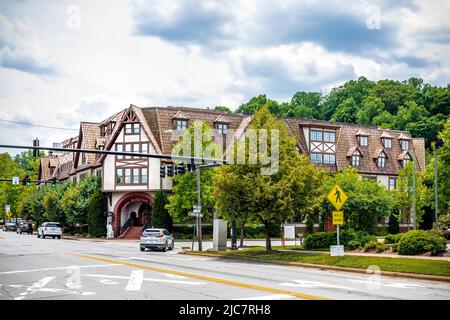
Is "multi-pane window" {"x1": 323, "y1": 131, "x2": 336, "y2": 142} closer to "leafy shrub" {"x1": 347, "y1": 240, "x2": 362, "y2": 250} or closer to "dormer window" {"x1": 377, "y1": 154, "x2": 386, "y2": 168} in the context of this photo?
"dormer window" {"x1": 377, "y1": 154, "x2": 386, "y2": 168}

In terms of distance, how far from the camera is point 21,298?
13.5 metres

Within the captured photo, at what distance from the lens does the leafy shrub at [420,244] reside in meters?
25.6

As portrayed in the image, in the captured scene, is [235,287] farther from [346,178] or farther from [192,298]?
[346,178]

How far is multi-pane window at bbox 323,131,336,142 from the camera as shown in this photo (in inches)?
2746

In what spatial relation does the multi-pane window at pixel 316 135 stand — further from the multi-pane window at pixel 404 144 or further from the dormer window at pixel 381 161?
the multi-pane window at pixel 404 144

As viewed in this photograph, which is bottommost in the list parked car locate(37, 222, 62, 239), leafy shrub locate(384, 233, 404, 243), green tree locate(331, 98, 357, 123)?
parked car locate(37, 222, 62, 239)

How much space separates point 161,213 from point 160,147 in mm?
7292

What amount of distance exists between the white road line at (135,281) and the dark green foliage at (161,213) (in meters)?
39.2

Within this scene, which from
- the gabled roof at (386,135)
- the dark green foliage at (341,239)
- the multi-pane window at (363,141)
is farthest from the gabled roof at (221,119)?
the dark green foliage at (341,239)

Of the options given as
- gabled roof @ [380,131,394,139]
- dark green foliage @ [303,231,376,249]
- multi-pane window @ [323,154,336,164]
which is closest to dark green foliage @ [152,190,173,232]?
multi-pane window @ [323,154,336,164]

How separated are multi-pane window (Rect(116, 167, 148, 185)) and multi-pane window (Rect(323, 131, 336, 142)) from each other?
22.0 m

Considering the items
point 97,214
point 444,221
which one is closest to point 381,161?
point 444,221
